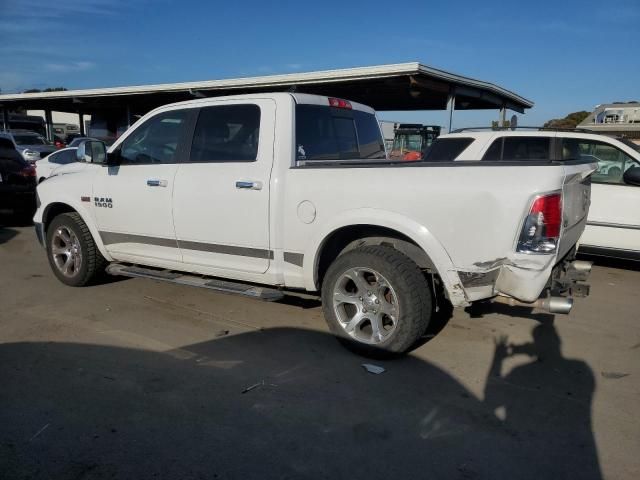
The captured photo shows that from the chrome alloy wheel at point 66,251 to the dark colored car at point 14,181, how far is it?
509cm

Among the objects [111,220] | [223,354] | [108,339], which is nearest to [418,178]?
[223,354]

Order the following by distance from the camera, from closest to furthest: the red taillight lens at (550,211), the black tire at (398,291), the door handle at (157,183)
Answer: the red taillight lens at (550,211) < the black tire at (398,291) < the door handle at (157,183)

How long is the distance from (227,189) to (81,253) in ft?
7.18

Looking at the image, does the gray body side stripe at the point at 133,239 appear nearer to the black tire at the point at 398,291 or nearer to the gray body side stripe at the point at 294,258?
the gray body side stripe at the point at 294,258

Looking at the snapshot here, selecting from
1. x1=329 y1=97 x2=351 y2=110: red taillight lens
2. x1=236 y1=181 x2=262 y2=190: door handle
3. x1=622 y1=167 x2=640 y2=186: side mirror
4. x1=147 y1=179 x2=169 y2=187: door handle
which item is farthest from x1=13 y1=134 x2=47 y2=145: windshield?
x1=622 y1=167 x2=640 y2=186: side mirror

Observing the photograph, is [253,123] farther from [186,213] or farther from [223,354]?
[223,354]

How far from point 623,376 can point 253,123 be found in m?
3.51

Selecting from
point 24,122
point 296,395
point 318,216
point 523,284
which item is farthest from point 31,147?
point 24,122

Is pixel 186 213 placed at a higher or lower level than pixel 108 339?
higher

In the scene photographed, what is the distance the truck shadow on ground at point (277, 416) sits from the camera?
267 centimetres

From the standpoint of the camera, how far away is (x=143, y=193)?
496 centimetres

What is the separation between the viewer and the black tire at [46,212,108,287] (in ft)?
18.1

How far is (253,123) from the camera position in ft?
14.7

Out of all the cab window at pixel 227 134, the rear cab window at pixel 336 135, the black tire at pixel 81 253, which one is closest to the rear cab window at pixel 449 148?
the rear cab window at pixel 336 135
